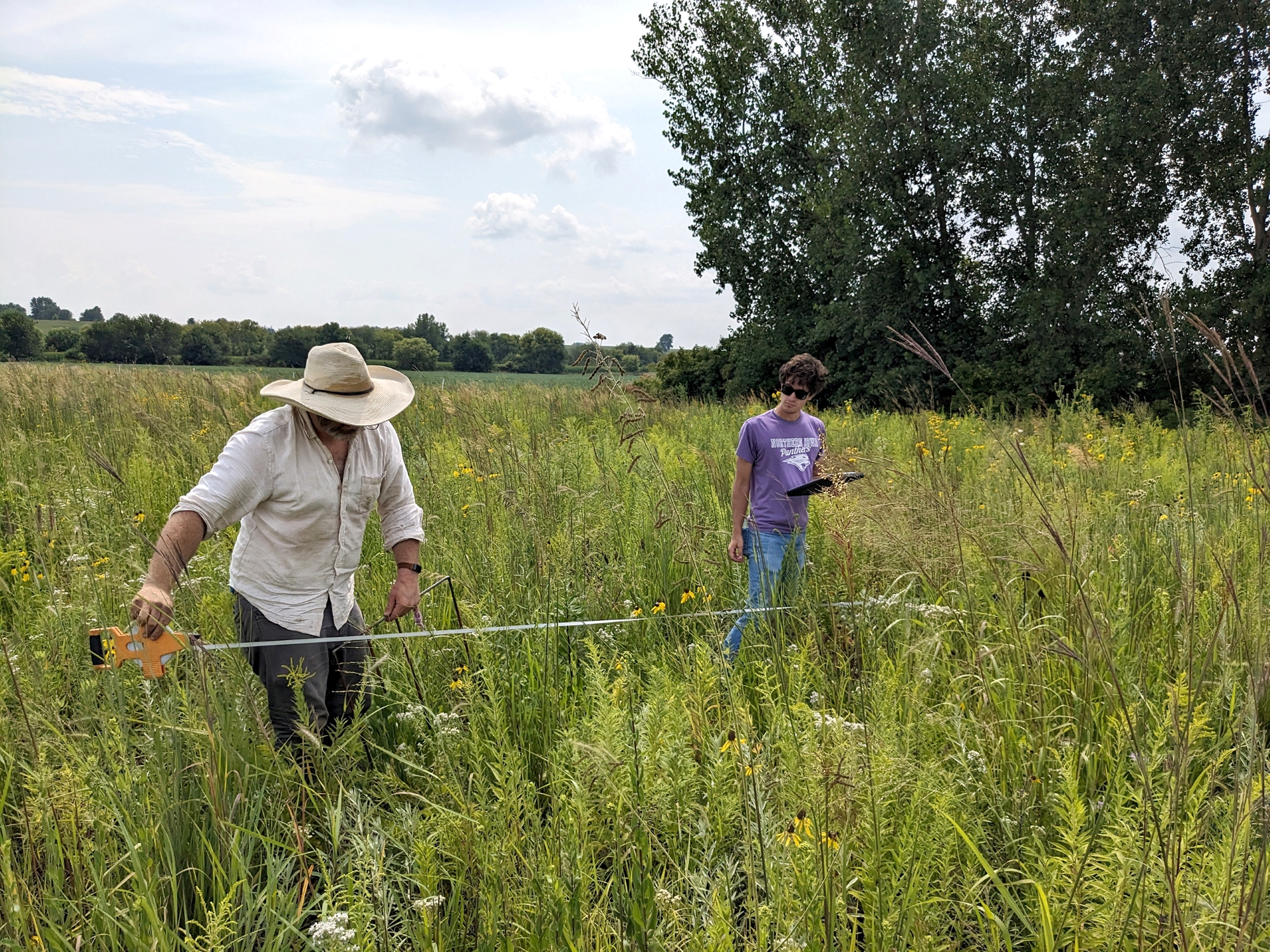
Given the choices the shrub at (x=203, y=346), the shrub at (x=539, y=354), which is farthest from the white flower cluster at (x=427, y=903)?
the shrub at (x=203, y=346)

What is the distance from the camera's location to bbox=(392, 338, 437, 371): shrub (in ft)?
85.2

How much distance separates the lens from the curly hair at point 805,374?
4227mm

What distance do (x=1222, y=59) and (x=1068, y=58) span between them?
3.05m

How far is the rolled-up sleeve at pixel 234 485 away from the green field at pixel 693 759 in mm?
323

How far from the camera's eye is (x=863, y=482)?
3045 millimetres

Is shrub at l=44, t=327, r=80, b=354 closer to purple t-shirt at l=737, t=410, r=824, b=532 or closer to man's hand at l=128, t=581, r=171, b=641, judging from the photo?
purple t-shirt at l=737, t=410, r=824, b=532

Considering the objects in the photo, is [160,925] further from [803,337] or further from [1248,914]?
[803,337]

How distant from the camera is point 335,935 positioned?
1.57 metres

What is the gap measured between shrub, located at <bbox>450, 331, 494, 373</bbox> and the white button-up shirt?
32.6m

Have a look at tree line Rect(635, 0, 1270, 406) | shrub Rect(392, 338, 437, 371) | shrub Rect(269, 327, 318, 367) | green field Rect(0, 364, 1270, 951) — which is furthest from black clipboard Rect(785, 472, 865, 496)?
shrub Rect(392, 338, 437, 371)

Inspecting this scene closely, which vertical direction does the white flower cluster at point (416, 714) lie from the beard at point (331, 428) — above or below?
below

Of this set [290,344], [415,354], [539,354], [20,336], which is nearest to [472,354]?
[415,354]

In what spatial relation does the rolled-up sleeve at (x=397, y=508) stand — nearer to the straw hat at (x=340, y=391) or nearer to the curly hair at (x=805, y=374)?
the straw hat at (x=340, y=391)

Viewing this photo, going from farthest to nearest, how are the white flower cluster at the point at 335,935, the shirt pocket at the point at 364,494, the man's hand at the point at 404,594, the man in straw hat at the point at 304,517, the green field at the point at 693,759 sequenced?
the man's hand at the point at 404,594
the shirt pocket at the point at 364,494
the man in straw hat at the point at 304,517
the green field at the point at 693,759
the white flower cluster at the point at 335,935
